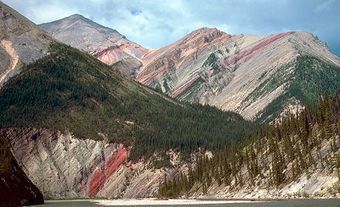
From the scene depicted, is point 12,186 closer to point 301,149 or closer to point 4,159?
point 4,159

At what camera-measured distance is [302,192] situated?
148 meters

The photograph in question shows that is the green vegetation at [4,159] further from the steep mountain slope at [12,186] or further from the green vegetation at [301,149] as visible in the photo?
the green vegetation at [301,149]

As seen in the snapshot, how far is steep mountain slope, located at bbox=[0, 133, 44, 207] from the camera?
464 ft

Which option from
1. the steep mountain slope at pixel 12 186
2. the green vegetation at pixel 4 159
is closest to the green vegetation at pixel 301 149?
the steep mountain slope at pixel 12 186

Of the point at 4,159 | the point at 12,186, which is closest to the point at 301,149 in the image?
the point at 12,186

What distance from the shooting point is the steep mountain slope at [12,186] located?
141m

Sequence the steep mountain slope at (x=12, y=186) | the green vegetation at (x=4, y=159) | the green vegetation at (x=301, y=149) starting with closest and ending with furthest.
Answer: the steep mountain slope at (x=12, y=186), the green vegetation at (x=4, y=159), the green vegetation at (x=301, y=149)

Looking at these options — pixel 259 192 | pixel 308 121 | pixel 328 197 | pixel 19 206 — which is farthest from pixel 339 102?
pixel 19 206

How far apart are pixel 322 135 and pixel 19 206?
91147mm

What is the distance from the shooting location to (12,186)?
149 meters

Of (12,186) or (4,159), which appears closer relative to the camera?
(12,186)

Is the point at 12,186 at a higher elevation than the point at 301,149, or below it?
below

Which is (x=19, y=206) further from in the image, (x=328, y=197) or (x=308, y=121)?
(x=308, y=121)

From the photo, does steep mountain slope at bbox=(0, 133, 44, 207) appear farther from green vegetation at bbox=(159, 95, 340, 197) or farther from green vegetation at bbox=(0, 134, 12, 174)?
green vegetation at bbox=(159, 95, 340, 197)
